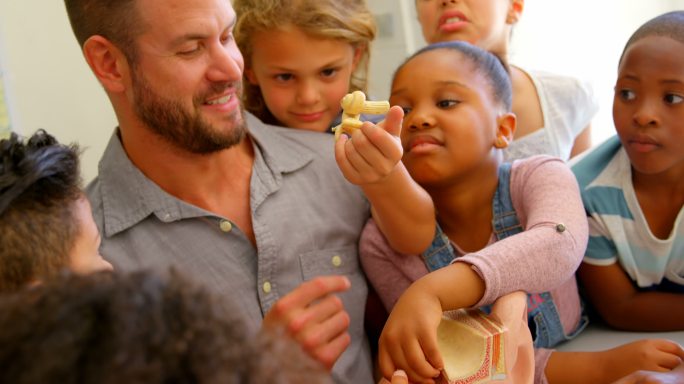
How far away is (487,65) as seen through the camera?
1.15m

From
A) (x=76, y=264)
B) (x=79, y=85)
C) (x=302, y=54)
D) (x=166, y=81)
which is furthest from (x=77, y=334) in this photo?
(x=79, y=85)

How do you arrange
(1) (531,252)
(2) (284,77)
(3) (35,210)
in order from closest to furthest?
1. (3) (35,210)
2. (1) (531,252)
3. (2) (284,77)

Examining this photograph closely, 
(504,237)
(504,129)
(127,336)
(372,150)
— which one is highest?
(127,336)

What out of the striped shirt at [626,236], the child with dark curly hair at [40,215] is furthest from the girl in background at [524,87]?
the child with dark curly hair at [40,215]

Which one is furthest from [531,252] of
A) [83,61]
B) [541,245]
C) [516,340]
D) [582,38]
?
[83,61]

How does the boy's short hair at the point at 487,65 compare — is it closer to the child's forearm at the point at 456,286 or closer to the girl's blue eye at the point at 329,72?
the girl's blue eye at the point at 329,72

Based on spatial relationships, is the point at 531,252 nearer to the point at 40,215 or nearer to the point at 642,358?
the point at 642,358

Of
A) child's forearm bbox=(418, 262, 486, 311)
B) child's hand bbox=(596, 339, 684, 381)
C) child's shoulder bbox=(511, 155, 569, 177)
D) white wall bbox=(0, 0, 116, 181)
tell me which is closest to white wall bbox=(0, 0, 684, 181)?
white wall bbox=(0, 0, 116, 181)

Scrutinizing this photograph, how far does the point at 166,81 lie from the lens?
1.08 metres

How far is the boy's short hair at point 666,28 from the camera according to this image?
40.5 inches

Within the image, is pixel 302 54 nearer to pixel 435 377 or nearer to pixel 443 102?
pixel 443 102

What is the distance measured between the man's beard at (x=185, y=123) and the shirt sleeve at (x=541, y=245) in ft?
1.35

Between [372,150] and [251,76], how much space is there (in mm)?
546

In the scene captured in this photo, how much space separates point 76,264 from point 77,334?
355 mm
